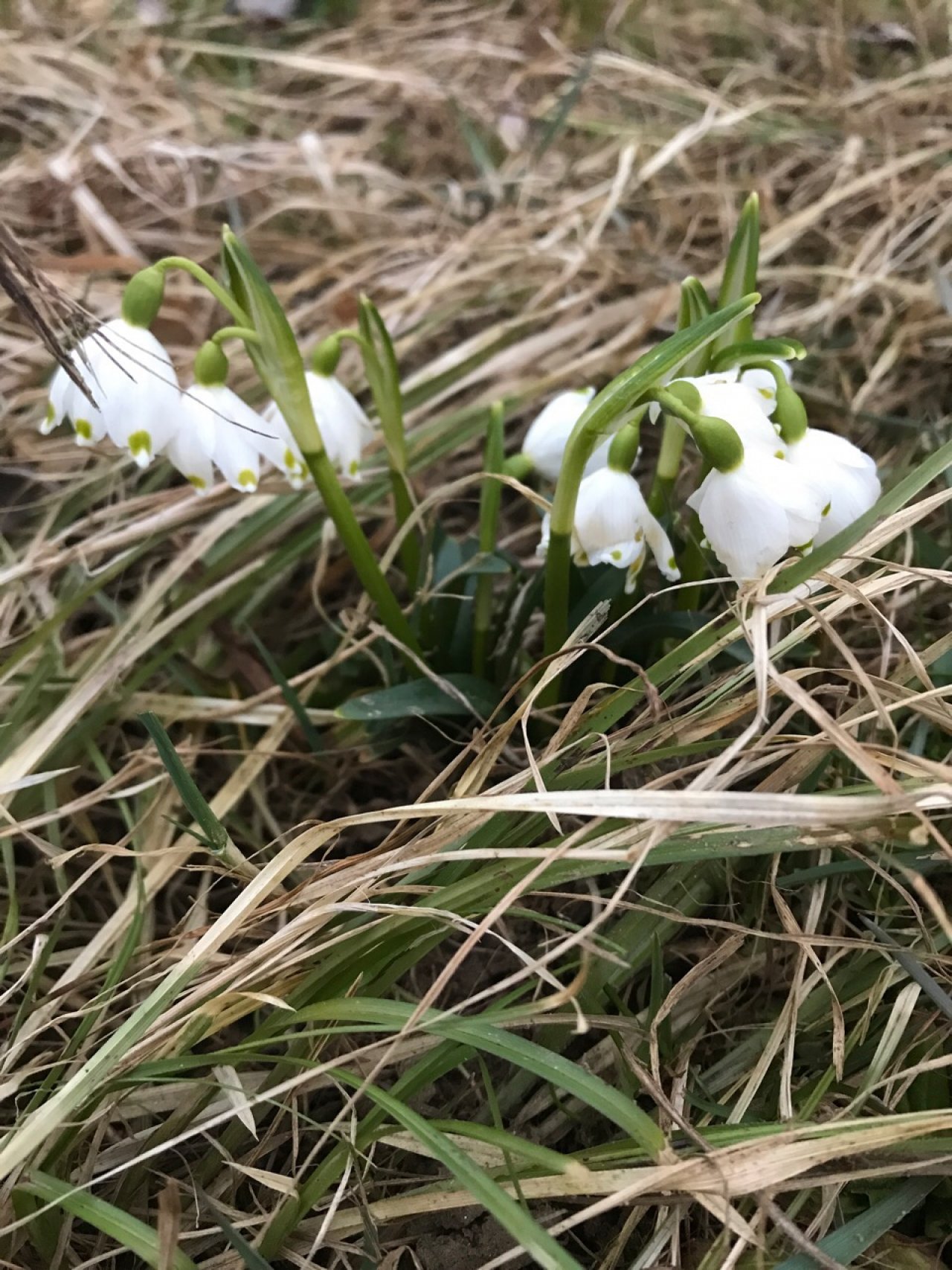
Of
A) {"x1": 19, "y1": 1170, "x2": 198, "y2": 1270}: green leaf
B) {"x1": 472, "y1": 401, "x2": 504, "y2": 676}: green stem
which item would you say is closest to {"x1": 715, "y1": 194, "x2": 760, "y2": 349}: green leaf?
{"x1": 472, "y1": 401, "x2": 504, "y2": 676}: green stem

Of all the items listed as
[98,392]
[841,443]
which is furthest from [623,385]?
[98,392]

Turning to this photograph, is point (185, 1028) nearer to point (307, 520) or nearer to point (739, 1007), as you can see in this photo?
point (739, 1007)

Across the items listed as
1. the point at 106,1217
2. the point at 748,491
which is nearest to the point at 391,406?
the point at 748,491

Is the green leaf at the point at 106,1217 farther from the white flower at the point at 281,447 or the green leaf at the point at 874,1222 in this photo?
the white flower at the point at 281,447

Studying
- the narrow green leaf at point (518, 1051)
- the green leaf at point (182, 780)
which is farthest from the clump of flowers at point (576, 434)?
the narrow green leaf at point (518, 1051)

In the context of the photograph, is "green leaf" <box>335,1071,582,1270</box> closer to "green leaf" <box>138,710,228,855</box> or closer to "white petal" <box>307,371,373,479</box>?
"green leaf" <box>138,710,228,855</box>

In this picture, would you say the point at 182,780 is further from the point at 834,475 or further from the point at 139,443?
the point at 834,475

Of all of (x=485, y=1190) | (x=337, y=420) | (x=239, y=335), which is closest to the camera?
(x=485, y=1190)
